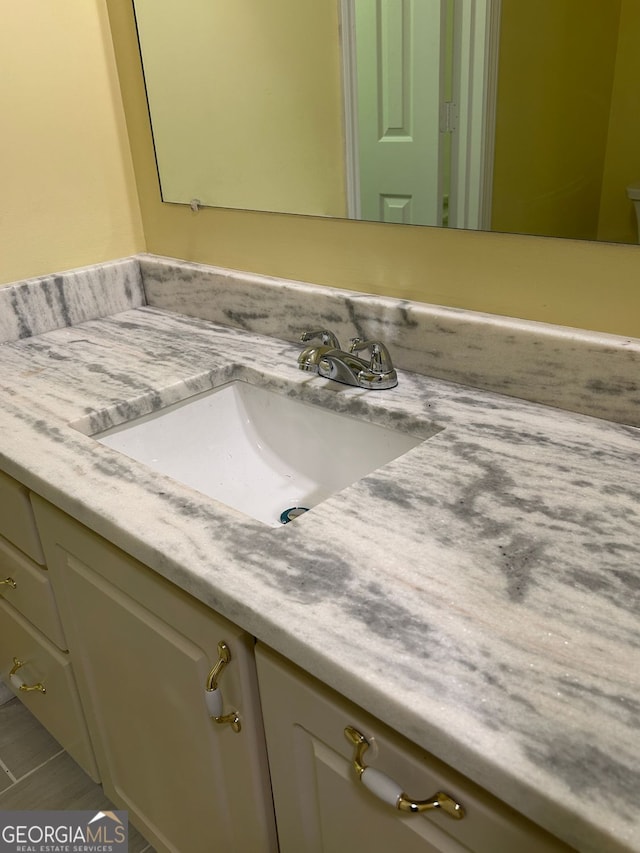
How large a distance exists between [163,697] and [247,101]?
967mm

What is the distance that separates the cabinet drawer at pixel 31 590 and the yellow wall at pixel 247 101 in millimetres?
718

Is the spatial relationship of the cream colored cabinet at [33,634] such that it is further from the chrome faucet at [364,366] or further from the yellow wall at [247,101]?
the yellow wall at [247,101]

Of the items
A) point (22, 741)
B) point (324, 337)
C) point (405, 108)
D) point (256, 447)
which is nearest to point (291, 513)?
point (256, 447)

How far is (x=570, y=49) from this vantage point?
2.62 feet

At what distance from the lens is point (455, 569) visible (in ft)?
2.12

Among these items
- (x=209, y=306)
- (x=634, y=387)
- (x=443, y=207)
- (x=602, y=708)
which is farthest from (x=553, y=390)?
(x=209, y=306)

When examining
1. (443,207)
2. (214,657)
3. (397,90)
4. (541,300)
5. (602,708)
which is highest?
(397,90)

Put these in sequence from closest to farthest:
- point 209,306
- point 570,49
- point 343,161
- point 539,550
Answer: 1. point 539,550
2. point 570,49
3. point 343,161
4. point 209,306

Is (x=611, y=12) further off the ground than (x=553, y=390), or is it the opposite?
(x=611, y=12)

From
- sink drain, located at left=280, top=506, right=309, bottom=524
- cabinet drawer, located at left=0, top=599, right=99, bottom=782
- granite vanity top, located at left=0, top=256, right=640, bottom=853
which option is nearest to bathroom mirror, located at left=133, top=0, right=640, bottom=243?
granite vanity top, located at left=0, top=256, right=640, bottom=853

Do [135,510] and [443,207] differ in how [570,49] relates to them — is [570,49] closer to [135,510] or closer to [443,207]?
[443,207]

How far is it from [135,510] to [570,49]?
28.1 inches

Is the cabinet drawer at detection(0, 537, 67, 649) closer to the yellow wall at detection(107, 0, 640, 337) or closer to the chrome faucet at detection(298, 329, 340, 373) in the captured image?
the chrome faucet at detection(298, 329, 340, 373)

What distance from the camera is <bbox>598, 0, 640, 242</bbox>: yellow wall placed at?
2.47ft
